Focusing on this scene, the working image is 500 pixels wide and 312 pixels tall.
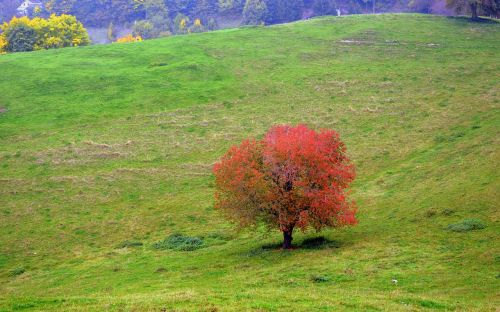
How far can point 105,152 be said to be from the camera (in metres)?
55.9

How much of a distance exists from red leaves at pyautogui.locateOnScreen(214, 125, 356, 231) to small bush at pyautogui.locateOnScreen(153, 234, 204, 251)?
15.3 feet

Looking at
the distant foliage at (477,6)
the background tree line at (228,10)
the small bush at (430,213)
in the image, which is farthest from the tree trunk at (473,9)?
the small bush at (430,213)

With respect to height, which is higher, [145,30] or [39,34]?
[39,34]

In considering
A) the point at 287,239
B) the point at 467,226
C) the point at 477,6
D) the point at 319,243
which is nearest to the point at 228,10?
the point at 477,6

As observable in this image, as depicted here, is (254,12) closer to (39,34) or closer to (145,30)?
(145,30)

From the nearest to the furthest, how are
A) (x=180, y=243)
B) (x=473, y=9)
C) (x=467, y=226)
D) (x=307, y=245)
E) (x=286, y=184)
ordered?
(x=467, y=226) < (x=286, y=184) < (x=307, y=245) < (x=180, y=243) < (x=473, y=9)

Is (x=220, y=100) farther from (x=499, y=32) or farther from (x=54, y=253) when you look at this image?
(x=499, y=32)

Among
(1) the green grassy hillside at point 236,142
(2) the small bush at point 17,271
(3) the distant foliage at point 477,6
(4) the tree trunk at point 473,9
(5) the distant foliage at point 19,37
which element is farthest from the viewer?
(5) the distant foliage at point 19,37

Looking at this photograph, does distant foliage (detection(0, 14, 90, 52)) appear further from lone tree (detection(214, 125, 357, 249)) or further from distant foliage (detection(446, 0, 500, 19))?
lone tree (detection(214, 125, 357, 249))

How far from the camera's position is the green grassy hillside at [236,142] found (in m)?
25.9

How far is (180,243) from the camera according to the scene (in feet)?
127

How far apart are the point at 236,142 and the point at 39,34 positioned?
61.9m

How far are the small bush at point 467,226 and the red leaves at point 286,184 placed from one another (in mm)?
5662

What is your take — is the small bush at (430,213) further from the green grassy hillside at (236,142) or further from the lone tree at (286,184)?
the lone tree at (286,184)
